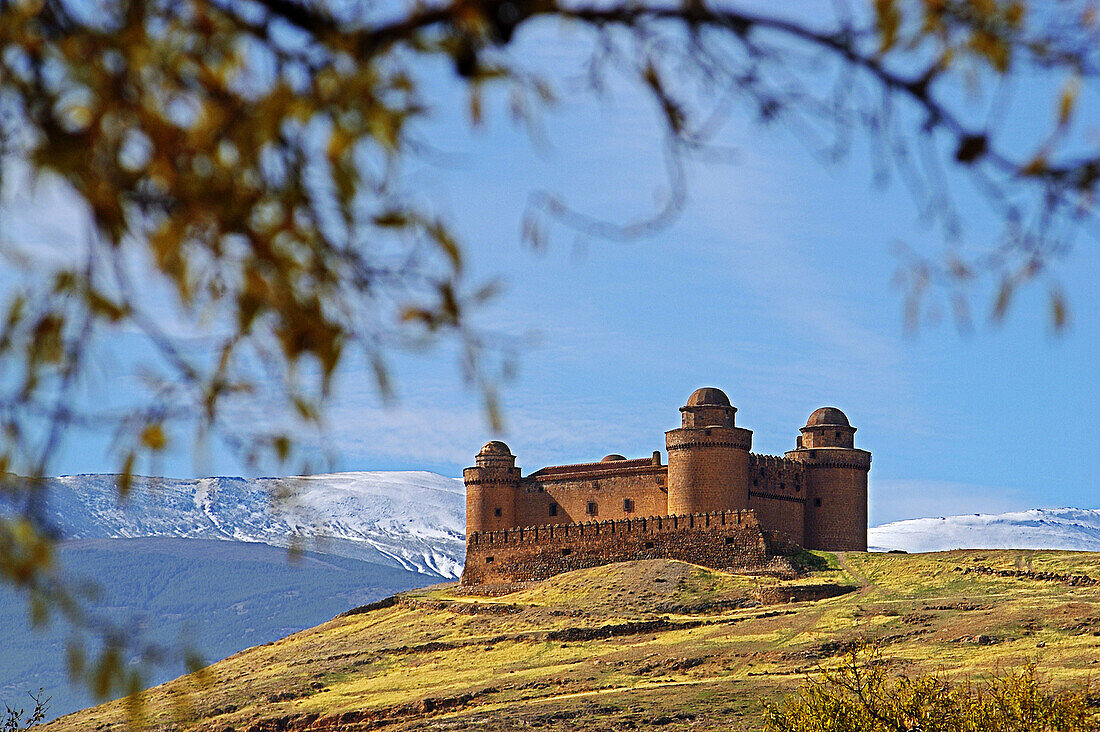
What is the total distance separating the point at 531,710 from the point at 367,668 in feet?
45.4

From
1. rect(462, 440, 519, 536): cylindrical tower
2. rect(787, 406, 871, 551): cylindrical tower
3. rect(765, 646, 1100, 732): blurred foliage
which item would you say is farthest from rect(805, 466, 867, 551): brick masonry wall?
rect(765, 646, 1100, 732): blurred foliage

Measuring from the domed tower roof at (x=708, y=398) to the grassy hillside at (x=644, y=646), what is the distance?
312 inches

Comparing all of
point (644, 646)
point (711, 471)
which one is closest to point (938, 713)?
point (644, 646)

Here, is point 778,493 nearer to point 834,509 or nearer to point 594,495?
point 834,509

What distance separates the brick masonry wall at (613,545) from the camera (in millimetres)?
60656

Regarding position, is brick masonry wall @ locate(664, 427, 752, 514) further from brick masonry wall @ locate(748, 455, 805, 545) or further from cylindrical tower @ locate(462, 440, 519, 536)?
cylindrical tower @ locate(462, 440, 519, 536)

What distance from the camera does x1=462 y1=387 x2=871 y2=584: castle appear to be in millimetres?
62250

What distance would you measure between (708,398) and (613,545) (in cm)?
784

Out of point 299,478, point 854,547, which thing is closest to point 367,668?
point 854,547

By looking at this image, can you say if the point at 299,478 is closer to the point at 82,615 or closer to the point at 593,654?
the point at 82,615

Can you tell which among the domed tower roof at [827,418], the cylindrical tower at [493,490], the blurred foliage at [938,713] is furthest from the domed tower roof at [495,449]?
the blurred foliage at [938,713]

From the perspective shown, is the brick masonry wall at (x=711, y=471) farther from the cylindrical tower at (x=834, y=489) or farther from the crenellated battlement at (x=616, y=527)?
the cylindrical tower at (x=834, y=489)

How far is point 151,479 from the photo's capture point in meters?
6.17

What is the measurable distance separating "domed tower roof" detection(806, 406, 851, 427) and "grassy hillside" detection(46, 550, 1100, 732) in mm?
8046
